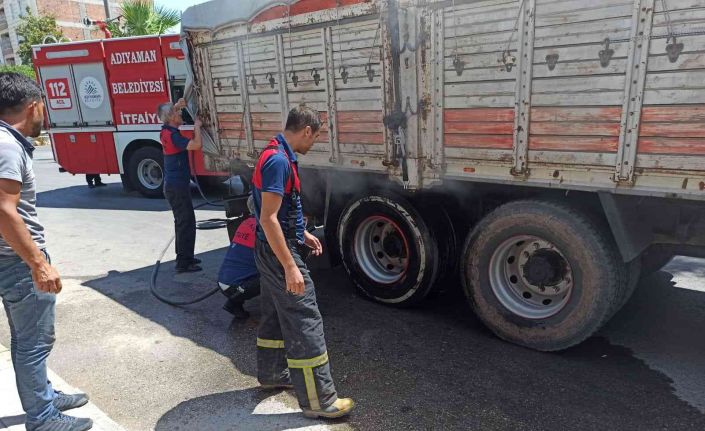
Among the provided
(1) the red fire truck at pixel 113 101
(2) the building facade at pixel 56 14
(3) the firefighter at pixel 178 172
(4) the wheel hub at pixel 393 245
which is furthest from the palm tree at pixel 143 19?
(2) the building facade at pixel 56 14

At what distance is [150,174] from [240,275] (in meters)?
7.19

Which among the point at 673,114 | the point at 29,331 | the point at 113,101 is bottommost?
the point at 29,331

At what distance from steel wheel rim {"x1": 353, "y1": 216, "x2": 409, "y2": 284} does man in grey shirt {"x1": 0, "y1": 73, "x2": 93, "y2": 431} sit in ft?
8.46

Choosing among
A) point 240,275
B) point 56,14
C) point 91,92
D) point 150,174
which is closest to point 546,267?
point 240,275

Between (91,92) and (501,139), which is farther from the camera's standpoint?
(91,92)

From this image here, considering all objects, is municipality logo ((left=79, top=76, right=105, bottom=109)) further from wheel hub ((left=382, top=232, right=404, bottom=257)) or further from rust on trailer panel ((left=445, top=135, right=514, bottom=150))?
rust on trailer panel ((left=445, top=135, right=514, bottom=150))

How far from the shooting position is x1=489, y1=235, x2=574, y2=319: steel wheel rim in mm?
3629

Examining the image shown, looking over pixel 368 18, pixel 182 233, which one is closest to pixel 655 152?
pixel 368 18

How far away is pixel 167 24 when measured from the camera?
19734 mm

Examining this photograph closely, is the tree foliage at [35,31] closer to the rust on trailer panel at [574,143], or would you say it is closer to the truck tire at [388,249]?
the truck tire at [388,249]

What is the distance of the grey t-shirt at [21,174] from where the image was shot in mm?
2408

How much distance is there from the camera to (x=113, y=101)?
1035cm

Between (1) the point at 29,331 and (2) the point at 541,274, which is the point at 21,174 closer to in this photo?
(1) the point at 29,331

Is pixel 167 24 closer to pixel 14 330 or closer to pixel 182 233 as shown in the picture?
pixel 182 233
